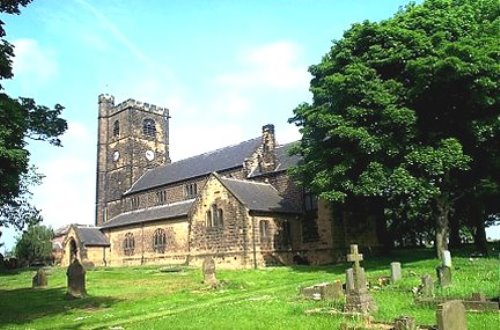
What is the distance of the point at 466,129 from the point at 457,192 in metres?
4.72

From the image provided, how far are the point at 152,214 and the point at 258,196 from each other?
16576 millimetres

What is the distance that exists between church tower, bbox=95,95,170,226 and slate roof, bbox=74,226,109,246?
16.9ft

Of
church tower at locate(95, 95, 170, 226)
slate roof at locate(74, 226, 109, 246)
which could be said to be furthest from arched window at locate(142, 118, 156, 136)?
slate roof at locate(74, 226, 109, 246)

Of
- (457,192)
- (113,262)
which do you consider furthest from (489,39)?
(113,262)

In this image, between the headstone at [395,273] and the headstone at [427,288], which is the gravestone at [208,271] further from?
the headstone at [427,288]

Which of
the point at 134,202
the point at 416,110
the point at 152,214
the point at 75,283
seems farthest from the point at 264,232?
the point at 134,202

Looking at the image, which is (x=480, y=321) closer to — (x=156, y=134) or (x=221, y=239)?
(x=221, y=239)

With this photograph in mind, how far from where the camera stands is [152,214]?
169 feet

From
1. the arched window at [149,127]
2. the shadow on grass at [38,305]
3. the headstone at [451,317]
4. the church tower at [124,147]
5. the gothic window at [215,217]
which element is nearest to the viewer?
the headstone at [451,317]

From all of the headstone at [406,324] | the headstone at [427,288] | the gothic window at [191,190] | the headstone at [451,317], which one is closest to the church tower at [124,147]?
the gothic window at [191,190]

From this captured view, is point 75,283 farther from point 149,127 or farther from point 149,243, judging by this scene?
point 149,127

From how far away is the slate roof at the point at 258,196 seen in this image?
3785cm

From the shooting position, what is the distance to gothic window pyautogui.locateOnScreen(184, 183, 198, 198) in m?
50.1

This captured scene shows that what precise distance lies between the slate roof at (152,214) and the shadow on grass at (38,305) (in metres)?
20.9
